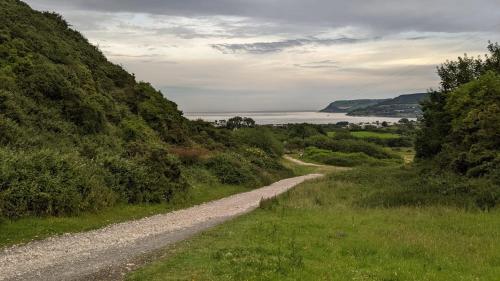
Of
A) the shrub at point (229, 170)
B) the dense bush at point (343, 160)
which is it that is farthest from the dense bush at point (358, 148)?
the shrub at point (229, 170)

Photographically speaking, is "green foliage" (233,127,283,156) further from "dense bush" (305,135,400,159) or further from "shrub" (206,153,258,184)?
"shrub" (206,153,258,184)

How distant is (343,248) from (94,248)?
24.6ft

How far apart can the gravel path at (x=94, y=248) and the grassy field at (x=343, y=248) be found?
1.21 metres

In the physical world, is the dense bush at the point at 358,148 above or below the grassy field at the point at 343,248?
below

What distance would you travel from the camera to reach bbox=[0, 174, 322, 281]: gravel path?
38.0ft

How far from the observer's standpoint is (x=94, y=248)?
14234 millimetres

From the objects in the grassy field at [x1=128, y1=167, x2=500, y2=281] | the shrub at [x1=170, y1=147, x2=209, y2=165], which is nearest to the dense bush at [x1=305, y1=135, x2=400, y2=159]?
the shrub at [x1=170, y1=147, x2=209, y2=165]

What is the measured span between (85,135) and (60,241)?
1806 centimetres

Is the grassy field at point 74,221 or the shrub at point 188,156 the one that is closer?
the grassy field at point 74,221

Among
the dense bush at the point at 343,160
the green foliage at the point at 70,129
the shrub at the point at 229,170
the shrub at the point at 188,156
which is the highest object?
the green foliage at the point at 70,129

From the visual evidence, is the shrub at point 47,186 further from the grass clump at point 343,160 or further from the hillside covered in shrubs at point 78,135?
the grass clump at point 343,160

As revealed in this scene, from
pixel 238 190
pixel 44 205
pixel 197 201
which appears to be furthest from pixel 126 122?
pixel 44 205

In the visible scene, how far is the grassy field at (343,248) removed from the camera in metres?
11.0

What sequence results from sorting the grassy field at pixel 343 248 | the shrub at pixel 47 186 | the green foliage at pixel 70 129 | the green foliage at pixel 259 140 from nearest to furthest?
the grassy field at pixel 343 248 → the shrub at pixel 47 186 → the green foliage at pixel 70 129 → the green foliage at pixel 259 140
